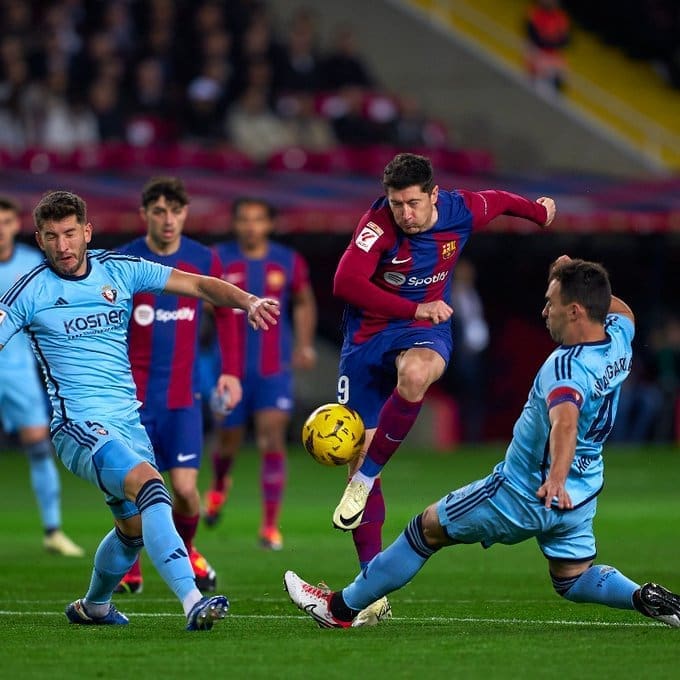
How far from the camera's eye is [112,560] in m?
8.20

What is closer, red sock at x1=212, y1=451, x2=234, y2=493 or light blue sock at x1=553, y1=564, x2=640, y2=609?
light blue sock at x1=553, y1=564, x2=640, y2=609

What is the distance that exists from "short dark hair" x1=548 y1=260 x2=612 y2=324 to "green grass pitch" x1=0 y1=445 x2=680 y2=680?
147 centimetres

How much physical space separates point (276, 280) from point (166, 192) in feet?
10.1

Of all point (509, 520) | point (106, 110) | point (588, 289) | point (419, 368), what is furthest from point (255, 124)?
point (509, 520)

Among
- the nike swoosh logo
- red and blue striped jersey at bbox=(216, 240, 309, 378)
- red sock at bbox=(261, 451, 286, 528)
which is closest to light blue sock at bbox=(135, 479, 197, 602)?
the nike swoosh logo

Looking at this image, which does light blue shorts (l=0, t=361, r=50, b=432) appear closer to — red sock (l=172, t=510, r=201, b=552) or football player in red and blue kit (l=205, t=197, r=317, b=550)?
football player in red and blue kit (l=205, t=197, r=317, b=550)

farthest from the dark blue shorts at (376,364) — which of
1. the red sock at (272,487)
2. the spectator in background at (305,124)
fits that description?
the spectator in background at (305,124)

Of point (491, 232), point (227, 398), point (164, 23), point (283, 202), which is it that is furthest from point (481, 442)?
point (227, 398)

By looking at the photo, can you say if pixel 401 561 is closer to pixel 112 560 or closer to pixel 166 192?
pixel 112 560

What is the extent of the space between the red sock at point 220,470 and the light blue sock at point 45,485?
137 cm

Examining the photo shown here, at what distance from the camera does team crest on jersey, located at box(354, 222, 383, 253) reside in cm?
888

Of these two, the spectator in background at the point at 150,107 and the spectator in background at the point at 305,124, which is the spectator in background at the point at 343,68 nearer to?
the spectator in background at the point at 305,124

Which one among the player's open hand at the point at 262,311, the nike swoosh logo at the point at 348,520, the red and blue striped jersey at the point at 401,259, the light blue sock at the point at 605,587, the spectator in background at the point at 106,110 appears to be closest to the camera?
the light blue sock at the point at 605,587

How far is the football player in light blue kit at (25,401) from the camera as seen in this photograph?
1244 centimetres
